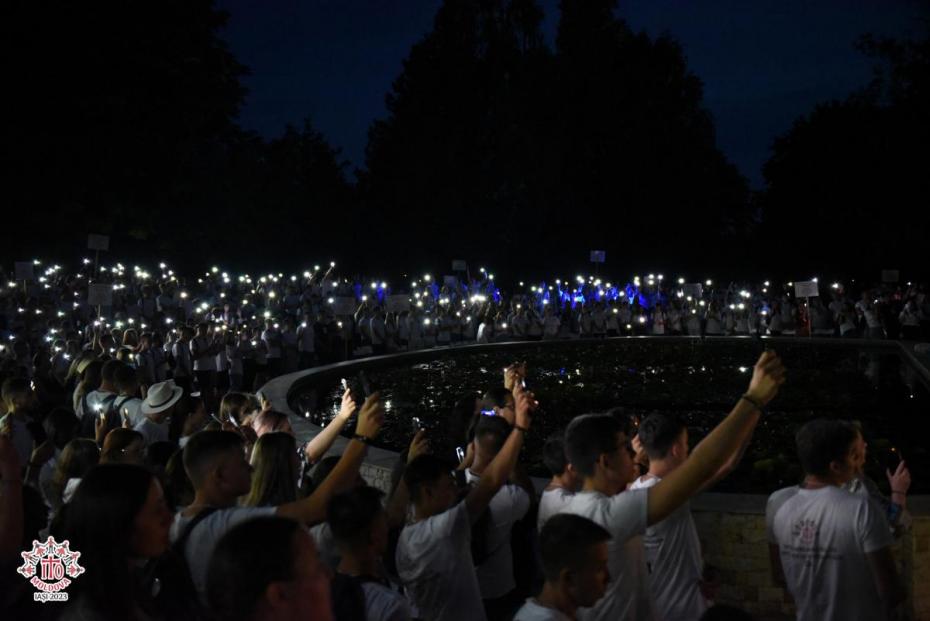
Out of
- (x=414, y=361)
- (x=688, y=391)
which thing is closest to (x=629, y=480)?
(x=688, y=391)

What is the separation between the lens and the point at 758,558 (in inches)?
249

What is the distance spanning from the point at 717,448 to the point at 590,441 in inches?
29.5

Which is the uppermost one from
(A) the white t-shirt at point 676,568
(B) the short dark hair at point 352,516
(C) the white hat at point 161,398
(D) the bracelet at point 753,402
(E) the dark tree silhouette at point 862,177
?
(E) the dark tree silhouette at point 862,177

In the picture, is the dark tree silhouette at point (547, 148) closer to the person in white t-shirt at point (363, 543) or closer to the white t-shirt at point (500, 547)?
the white t-shirt at point (500, 547)

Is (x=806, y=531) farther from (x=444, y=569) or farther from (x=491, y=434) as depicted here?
(x=491, y=434)

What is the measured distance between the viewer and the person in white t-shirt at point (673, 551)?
13.4ft

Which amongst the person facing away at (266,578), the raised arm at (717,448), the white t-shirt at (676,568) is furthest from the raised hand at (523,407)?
the person facing away at (266,578)

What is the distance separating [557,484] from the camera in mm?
4430

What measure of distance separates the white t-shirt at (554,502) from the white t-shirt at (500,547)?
50 centimetres

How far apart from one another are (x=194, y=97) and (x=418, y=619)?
91.2ft

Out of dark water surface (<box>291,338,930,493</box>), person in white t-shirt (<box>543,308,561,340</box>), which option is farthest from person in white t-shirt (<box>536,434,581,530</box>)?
person in white t-shirt (<box>543,308,561,340</box>)

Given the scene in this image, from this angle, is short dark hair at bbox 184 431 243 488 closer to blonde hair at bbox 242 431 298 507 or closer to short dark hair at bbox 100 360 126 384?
blonde hair at bbox 242 431 298 507

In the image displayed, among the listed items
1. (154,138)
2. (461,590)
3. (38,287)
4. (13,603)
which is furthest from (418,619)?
(154,138)

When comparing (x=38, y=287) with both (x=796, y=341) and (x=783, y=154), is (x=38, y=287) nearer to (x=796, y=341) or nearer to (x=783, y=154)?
(x=796, y=341)
